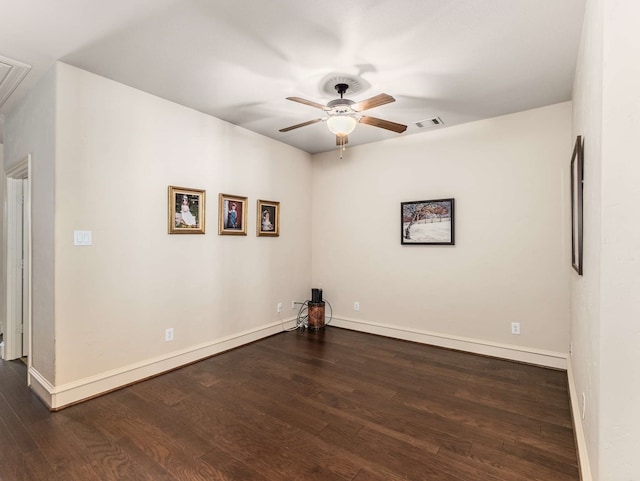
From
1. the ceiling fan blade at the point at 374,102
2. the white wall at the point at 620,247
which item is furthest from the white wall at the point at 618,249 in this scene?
the ceiling fan blade at the point at 374,102

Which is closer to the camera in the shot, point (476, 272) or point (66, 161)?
point (66, 161)

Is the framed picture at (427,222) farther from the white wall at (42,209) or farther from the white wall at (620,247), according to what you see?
the white wall at (42,209)

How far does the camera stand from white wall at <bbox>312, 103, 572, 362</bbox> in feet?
10.6

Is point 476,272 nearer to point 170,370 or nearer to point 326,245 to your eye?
point 326,245

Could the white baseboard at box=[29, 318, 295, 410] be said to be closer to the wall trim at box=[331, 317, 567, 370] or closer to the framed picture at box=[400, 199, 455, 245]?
the wall trim at box=[331, 317, 567, 370]

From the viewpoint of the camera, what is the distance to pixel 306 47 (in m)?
2.25

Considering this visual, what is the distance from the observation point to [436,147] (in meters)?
3.91

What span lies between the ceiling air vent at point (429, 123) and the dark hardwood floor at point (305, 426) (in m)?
2.63

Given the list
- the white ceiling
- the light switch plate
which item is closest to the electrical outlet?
the light switch plate

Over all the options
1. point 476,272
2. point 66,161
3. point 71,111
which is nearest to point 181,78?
point 71,111

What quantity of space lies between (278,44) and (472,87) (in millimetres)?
1735

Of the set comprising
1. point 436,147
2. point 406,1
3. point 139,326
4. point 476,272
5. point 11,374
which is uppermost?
point 406,1

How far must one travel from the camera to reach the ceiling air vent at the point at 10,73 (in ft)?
7.84

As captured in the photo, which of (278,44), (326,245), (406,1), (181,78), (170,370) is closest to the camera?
(406,1)
